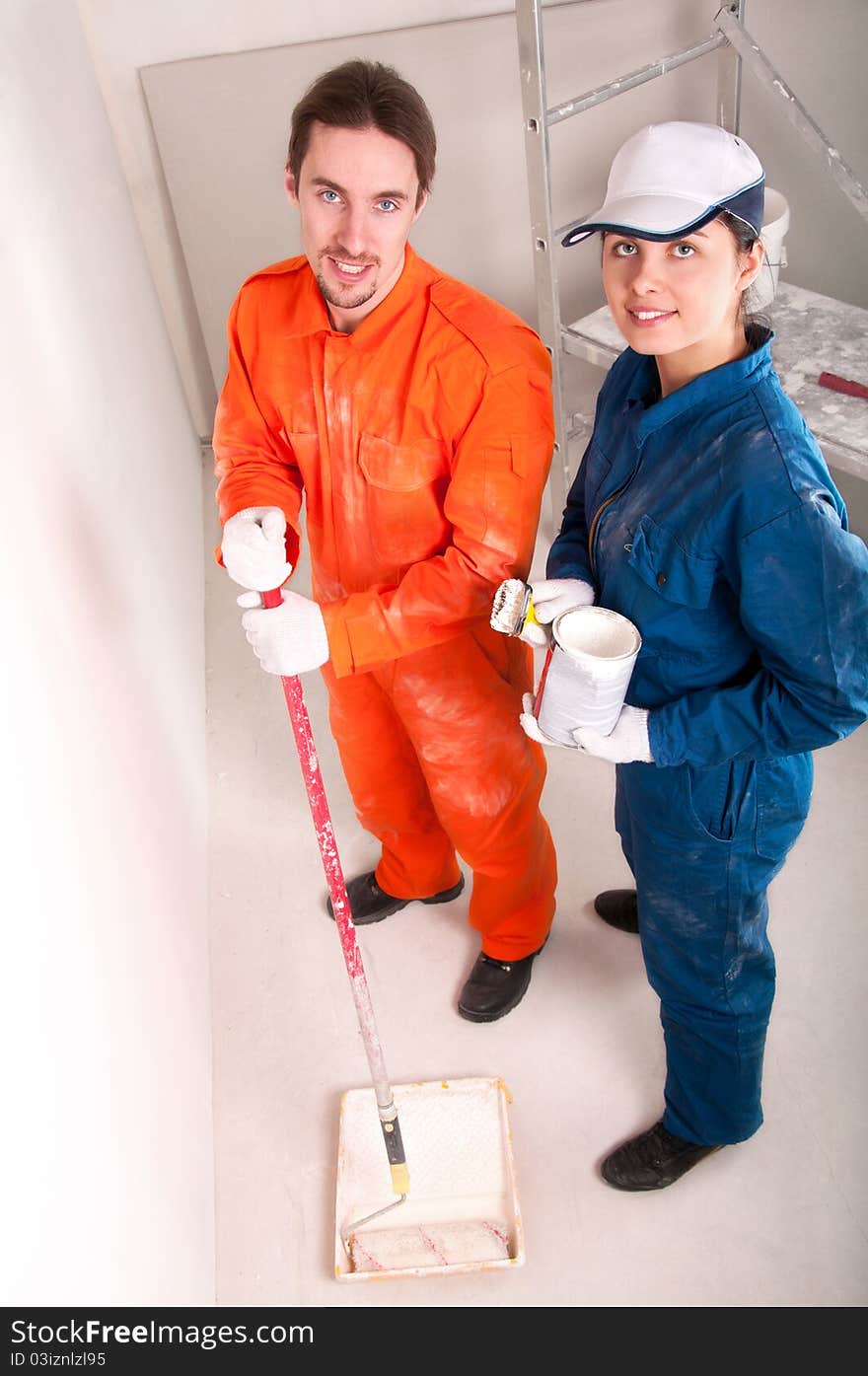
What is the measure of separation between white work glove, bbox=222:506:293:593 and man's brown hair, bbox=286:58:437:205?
0.54 metres

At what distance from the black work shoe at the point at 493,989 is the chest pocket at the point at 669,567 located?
3.82 feet

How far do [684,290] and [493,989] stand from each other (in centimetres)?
152

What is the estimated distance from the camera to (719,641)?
1.54 m

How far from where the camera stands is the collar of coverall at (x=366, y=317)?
1.75 m

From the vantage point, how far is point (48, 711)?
1506mm

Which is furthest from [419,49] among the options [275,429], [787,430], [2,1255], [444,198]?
[2,1255]

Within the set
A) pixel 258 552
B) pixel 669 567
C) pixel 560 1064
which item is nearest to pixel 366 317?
pixel 258 552

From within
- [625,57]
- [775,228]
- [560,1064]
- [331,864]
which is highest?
[625,57]

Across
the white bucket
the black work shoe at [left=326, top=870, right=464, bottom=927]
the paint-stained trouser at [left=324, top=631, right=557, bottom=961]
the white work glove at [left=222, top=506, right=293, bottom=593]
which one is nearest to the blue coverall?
the paint-stained trouser at [left=324, top=631, right=557, bottom=961]

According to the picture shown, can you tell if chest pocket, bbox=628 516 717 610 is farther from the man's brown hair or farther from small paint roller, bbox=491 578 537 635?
the man's brown hair

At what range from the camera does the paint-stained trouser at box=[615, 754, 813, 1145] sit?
5.41 ft

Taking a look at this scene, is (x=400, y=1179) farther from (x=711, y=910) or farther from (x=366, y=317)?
(x=366, y=317)

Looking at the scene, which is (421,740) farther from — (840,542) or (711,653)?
(840,542)

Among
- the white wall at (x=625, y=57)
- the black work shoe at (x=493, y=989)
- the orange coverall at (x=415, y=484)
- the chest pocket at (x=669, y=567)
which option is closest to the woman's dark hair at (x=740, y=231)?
the chest pocket at (x=669, y=567)
